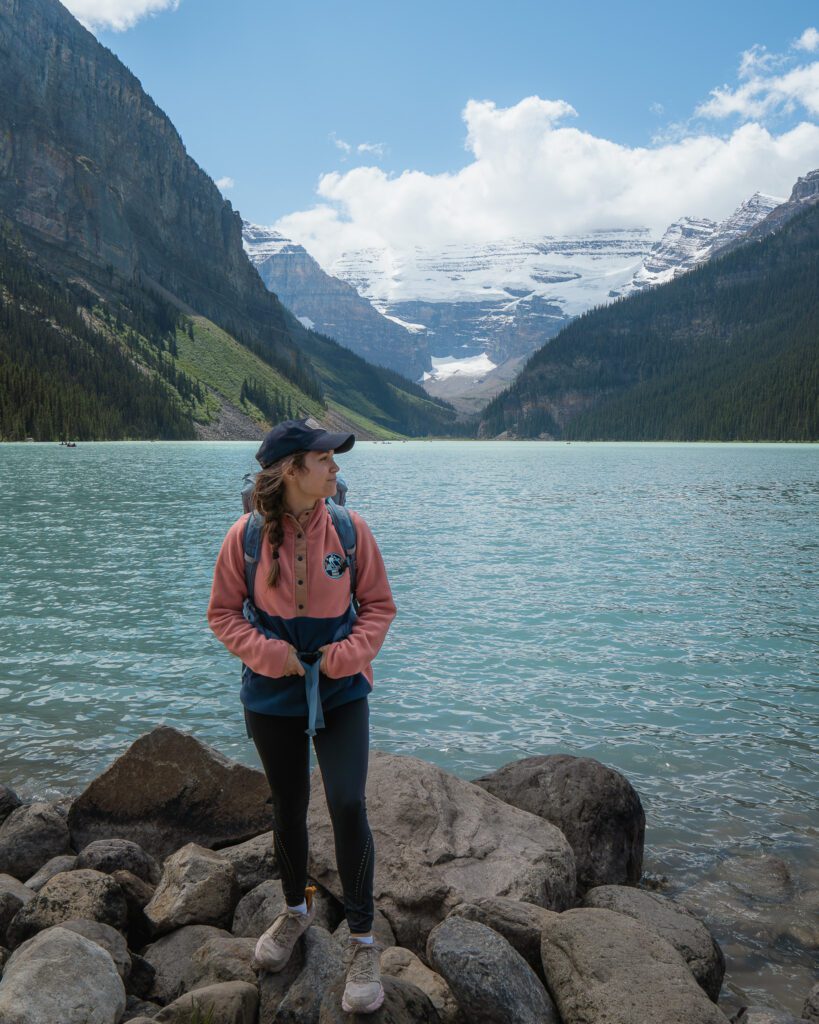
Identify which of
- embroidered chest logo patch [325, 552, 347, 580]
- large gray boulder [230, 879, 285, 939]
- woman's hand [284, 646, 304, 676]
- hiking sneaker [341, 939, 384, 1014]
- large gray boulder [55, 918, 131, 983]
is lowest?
large gray boulder [230, 879, 285, 939]

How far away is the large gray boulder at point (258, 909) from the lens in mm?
6215

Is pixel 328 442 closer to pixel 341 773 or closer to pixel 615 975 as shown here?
pixel 341 773

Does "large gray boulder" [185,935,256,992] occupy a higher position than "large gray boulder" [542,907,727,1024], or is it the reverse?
"large gray boulder" [542,907,727,1024]

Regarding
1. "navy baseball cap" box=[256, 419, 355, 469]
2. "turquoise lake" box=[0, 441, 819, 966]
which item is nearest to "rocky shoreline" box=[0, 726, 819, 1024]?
"turquoise lake" box=[0, 441, 819, 966]

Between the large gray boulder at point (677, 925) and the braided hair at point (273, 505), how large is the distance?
13.7ft

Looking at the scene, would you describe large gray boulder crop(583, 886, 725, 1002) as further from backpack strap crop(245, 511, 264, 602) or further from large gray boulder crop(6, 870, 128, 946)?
backpack strap crop(245, 511, 264, 602)

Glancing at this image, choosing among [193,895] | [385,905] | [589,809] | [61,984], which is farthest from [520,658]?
[61,984]

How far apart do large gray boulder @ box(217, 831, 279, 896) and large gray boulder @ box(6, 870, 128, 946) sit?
3.50 feet

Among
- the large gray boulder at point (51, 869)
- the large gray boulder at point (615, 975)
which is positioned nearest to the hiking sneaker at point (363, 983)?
the large gray boulder at point (615, 975)

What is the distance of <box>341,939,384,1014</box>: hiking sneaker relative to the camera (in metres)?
4.64

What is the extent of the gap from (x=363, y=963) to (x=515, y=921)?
5.00 feet

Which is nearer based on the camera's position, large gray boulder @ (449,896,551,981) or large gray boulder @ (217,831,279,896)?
large gray boulder @ (449,896,551,981)

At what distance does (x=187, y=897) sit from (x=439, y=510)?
140 ft

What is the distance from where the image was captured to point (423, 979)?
17.4ft
